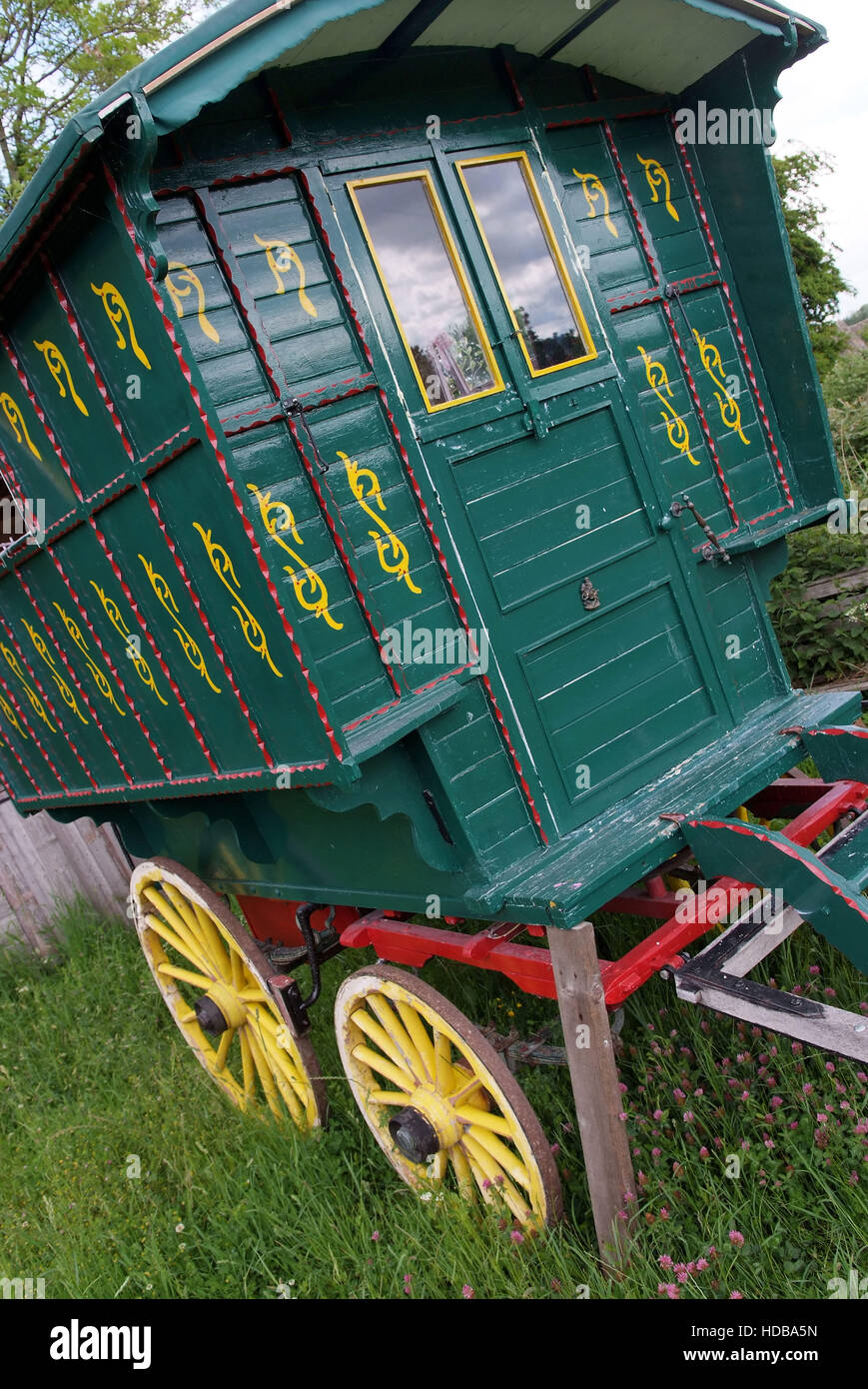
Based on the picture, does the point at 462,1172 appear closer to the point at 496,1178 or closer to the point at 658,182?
the point at 496,1178

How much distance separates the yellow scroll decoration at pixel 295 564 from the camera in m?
2.96

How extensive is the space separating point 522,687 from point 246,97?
1881 millimetres

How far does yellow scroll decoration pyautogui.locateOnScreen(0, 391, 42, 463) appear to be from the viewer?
381 cm

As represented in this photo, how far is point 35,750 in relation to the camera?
5.22 m

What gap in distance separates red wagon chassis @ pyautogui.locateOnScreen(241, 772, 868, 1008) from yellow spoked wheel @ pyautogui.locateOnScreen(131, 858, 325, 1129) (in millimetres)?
407

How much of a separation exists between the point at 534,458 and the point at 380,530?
644mm

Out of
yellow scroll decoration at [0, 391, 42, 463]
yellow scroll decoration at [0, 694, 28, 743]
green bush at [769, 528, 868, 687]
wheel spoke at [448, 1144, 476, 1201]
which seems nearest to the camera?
wheel spoke at [448, 1144, 476, 1201]

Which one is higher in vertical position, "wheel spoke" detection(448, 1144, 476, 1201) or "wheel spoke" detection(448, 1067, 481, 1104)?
"wheel spoke" detection(448, 1067, 481, 1104)

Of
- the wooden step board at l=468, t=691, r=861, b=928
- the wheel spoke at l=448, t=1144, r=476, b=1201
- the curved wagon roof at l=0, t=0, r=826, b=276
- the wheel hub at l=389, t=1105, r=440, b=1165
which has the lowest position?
the wheel spoke at l=448, t=1144, r=476, b=1201

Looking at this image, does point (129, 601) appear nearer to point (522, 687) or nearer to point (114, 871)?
point (522, 687)

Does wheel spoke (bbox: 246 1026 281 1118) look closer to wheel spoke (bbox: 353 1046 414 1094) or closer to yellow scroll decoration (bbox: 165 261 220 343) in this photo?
wheel spoke (bbox: 353 1046 414 1094)

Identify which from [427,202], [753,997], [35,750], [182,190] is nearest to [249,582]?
[182,190]
